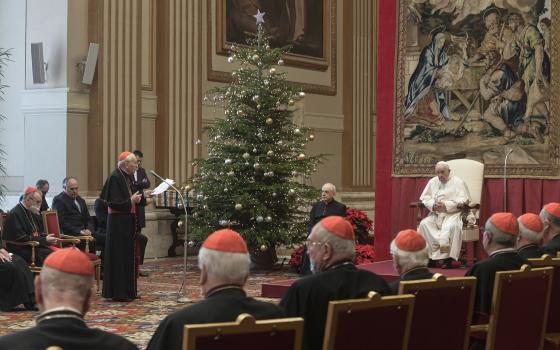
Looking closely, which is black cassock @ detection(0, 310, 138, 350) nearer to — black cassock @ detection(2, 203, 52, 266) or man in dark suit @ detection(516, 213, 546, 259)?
man in dark suit @ detection(516, 213, 546, 259)

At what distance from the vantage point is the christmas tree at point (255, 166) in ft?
44.4

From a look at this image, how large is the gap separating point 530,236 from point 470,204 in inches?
222

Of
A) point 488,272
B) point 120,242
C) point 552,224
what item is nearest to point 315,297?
point 488,272

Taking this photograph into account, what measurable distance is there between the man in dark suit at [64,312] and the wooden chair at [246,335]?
0.21 meters

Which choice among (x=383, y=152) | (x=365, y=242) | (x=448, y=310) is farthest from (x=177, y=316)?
(x=365, y=242)

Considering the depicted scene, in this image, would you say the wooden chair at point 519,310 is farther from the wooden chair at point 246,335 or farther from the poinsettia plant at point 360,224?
the poinsettia plant at point 360,224

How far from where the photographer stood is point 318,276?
4254mm

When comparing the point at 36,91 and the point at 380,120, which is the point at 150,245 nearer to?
the point at 36,91

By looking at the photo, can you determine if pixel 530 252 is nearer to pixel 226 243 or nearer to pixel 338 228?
pixel 338 228

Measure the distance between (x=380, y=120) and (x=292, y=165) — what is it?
136cm

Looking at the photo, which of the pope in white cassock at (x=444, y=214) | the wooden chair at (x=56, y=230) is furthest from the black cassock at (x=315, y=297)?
the pope in white cassock at (x=444, y=214)

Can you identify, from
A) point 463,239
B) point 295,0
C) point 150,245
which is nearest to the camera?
point 463,239

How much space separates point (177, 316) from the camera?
329 centimetres

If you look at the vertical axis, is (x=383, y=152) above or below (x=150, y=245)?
above
